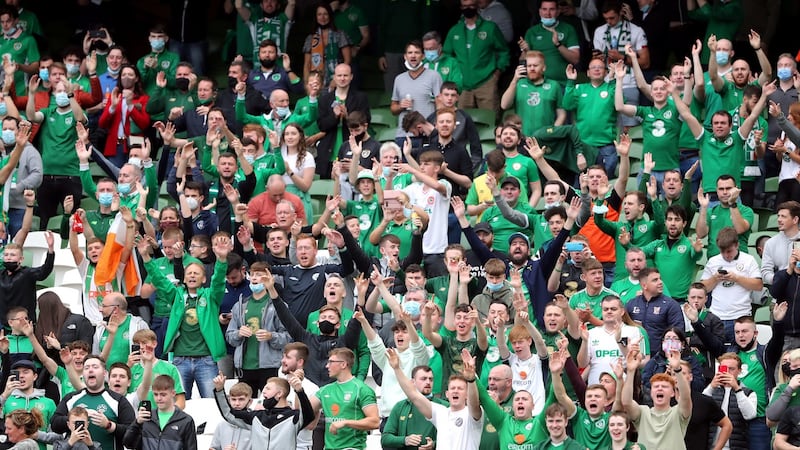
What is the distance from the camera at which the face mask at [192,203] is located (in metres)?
17.2

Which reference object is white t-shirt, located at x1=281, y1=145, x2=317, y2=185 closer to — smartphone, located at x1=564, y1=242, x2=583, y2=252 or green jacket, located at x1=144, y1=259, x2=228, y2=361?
green jacket, located at x1=144, y1=259, x2=228, y2=361

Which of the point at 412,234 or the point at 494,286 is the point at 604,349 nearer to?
the point at 494,286

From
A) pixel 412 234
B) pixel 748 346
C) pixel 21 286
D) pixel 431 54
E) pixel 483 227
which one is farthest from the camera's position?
pixel 431 54

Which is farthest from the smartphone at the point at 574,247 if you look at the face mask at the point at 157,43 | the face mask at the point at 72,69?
the face mask at the point at 72,69

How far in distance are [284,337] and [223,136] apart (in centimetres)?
355

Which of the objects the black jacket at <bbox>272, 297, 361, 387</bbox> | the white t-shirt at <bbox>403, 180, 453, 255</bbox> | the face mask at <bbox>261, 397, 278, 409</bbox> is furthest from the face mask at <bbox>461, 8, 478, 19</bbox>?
the face mask at <bbox>261, 397, 278, 409</bbox>

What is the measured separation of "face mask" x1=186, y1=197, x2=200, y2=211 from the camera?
17.2 m

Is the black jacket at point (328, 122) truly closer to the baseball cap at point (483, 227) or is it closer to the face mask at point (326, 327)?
the baseball cap at point (483, 227)

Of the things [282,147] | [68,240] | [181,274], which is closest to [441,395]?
[181,274]

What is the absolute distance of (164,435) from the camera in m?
13.8

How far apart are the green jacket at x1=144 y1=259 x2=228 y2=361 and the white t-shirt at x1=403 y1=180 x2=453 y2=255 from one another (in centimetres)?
197

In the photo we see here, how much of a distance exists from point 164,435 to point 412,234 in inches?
127

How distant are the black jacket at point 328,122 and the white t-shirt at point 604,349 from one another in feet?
16.0

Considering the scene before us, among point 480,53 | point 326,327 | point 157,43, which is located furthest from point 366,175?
point 157,43
